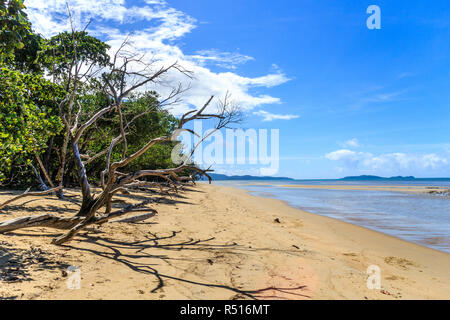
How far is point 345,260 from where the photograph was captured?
6.83m

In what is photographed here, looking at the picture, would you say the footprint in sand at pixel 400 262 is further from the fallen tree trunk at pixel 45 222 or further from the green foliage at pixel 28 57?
the green foliage at pixel 28 57

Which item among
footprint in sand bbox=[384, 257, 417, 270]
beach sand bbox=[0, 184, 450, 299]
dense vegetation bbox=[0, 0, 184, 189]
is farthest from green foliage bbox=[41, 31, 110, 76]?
footprint in sand bbox=[384, 257, 417, 270]

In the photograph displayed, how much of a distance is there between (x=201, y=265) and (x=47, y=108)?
33.3 ft

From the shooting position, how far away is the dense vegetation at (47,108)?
6.34 m

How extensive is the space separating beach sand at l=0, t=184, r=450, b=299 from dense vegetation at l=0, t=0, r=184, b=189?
89.7 inches

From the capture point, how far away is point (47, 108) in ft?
38.3

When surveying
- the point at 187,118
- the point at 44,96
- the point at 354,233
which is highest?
the point at 44,96

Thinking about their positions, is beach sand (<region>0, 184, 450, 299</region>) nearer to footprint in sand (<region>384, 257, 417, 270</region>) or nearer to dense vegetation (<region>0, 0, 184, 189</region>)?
footprint in sand (<region>384, 257, 417, 270</region>)

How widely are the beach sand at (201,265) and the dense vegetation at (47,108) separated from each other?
2.28m
